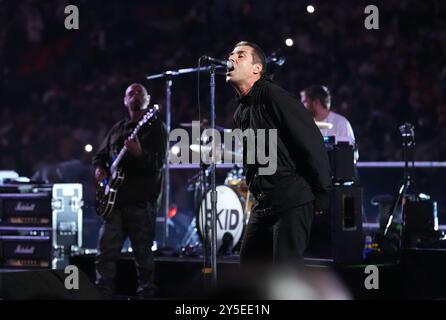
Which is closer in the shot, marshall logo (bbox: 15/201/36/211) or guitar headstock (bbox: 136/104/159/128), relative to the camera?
guitar headstock (bbox: 136/104/159/128)

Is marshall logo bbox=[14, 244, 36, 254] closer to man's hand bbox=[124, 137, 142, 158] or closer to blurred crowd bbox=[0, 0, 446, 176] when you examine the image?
man's hand bbox=[124, 137, 142, 158]

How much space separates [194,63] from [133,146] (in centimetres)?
545

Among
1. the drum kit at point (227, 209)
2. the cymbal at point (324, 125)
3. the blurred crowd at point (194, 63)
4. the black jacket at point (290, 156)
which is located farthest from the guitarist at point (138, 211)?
the blurred crowd at point (194, 63)

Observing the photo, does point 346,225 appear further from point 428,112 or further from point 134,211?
point 428,112

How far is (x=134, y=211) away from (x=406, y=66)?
5.65 meters

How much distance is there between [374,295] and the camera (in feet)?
24.9

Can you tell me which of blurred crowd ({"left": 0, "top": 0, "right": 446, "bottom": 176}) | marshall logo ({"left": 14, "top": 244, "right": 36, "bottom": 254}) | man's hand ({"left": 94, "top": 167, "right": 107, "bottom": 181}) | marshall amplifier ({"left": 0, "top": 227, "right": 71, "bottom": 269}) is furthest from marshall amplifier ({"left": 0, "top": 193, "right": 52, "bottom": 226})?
blurred crowd ({"left": 0, "top": 0, "right": 446, "bottom": 176})

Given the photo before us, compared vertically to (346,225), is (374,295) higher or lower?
lower

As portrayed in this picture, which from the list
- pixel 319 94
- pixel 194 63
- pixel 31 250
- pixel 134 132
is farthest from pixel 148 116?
pixel 194 63

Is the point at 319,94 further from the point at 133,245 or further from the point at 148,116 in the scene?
the point at 133,245

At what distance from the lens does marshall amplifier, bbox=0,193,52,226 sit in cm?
977

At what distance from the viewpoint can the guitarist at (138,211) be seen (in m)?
8.09
